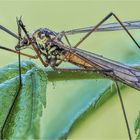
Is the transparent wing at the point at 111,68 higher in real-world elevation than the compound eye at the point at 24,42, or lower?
lower

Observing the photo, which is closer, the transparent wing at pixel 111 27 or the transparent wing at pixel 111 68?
the transparent wing at pixel 111 68

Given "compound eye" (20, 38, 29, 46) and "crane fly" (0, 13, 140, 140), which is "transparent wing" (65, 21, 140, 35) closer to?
"crane fly" (0, 13, 140, 140)

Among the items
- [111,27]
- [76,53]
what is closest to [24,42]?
[76,53]

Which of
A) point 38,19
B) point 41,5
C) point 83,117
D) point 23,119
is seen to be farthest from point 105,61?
point 41,5

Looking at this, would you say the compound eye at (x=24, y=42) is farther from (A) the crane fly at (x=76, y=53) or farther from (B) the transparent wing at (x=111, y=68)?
(B) the transparent wing at (x=111, y=68)

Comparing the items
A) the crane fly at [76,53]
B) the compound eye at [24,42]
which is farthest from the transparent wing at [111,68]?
the compound eye at [24,42]

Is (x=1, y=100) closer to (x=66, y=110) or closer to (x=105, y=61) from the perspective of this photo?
(x=66, y=110)

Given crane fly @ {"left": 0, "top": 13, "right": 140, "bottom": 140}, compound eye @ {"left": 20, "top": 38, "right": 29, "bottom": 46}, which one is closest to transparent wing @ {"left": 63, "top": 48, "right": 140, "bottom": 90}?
crane fly @ {"left": 0, "top": 13, "right": 140, "bottom": 140}

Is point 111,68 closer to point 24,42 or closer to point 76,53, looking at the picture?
point 76,53
